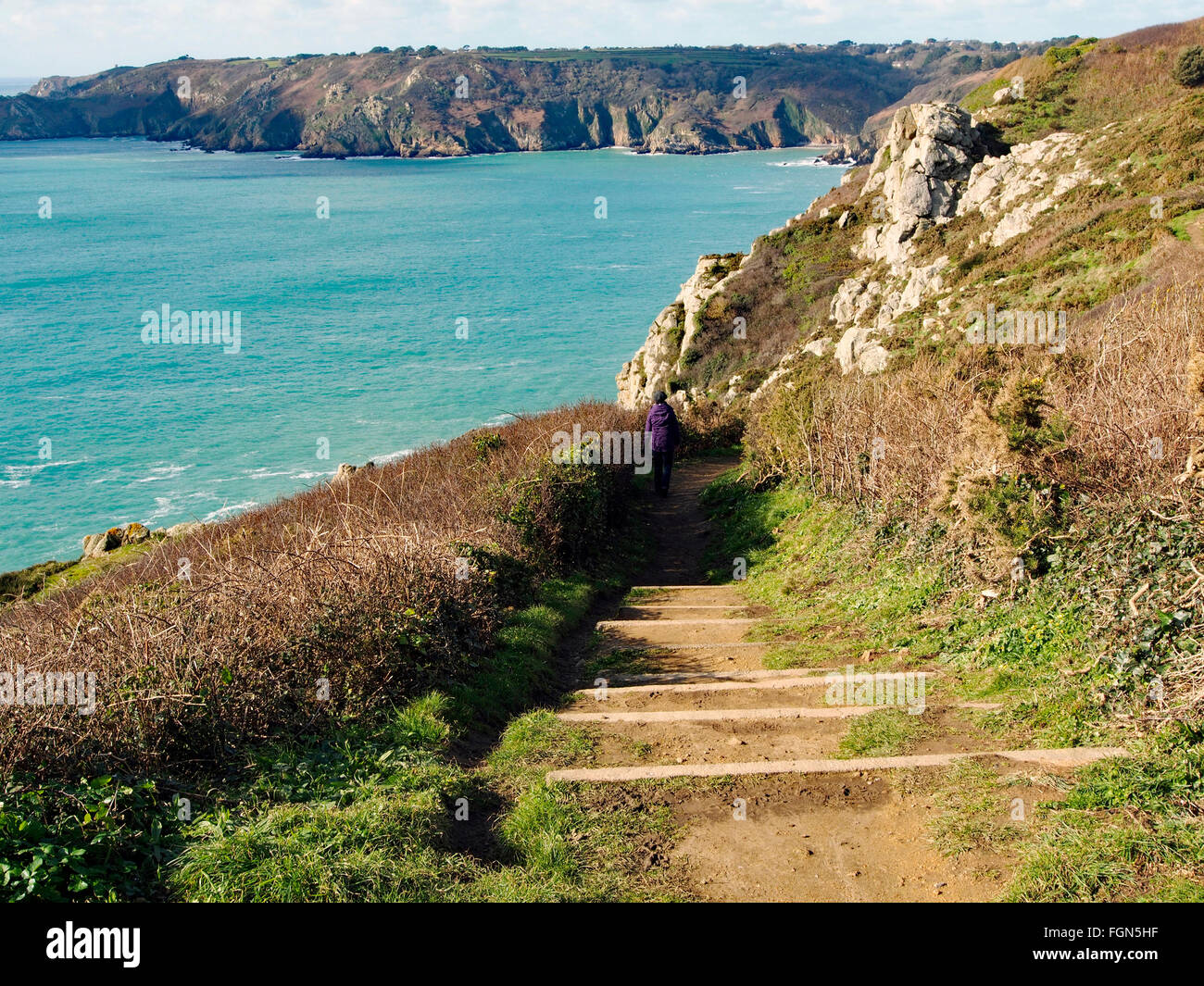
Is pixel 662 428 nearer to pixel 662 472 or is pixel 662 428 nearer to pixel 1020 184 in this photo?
pixel 662 472

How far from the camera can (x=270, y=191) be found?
134500 mm

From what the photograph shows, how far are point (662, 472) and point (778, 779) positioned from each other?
12762mm

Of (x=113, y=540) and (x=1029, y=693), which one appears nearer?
(x=1029, y=693)

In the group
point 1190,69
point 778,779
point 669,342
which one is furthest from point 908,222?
point 778,779

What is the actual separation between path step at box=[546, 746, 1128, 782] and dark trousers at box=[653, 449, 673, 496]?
39.7ft

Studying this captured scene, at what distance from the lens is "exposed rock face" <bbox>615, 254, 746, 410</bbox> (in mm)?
33875

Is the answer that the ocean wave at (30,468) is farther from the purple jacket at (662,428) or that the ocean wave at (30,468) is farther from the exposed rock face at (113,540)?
the purple jacket at (662,428)

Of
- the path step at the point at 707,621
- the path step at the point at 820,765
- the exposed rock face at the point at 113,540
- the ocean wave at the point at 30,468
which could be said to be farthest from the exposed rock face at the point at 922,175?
the ocean wave at the point at 30,468

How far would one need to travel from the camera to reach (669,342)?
3509cm

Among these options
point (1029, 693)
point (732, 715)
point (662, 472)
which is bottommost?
point (732, 715)

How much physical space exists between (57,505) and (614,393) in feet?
105

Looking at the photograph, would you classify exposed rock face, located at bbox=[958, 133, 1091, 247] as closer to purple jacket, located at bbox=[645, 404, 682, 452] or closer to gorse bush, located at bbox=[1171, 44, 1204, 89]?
gorse bush, located at bbox=[1171, 44, 1204, 89]

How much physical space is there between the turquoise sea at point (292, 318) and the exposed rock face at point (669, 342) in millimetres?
14334

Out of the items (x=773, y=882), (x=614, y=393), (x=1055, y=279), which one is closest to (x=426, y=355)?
(x=614, y=393)
